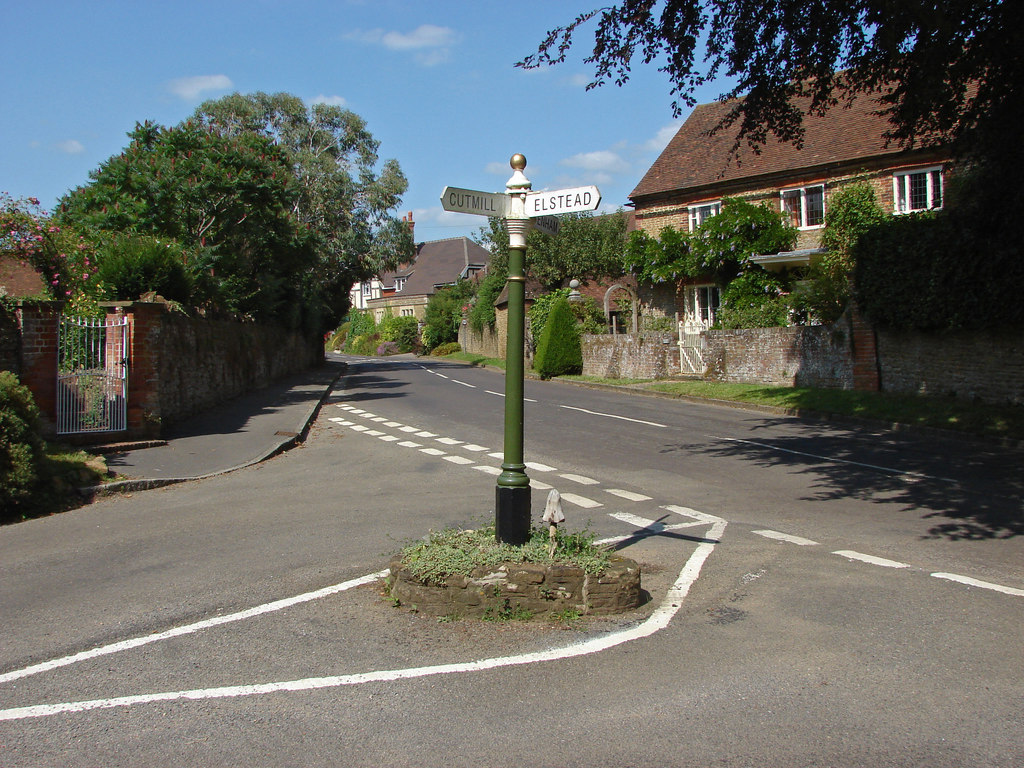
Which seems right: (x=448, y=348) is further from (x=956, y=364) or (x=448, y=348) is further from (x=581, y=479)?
A: (x=581, y=479)

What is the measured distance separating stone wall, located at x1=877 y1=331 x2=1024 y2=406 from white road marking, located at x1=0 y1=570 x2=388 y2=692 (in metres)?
14.2

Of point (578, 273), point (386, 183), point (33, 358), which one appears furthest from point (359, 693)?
point (386, 183)

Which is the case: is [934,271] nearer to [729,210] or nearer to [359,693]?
[729,210]

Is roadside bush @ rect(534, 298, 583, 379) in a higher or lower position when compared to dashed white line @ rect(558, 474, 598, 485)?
higher

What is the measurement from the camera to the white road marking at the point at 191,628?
15.1 ft

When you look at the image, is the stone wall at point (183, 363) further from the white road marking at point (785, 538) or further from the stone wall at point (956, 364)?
the stone wall at point (956, 364)

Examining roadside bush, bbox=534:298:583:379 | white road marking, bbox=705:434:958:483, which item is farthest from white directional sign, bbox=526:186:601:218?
roadside bush, bbox=534:298:583:379

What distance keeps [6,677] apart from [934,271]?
57.6 ft

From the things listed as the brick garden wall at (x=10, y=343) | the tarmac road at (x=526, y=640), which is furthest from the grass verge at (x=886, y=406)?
the brick garden wall at (x=10, y=343)

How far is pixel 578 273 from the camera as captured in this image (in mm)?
43594

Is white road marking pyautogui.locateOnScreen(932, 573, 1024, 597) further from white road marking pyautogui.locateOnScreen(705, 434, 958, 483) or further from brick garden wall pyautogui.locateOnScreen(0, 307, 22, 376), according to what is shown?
brick garden wall pyautogui.locateOnScreen(0, 307, 22, 376)

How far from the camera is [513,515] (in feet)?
19.0

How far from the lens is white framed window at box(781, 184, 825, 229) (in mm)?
28531

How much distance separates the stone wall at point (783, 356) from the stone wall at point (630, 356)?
2.00m
